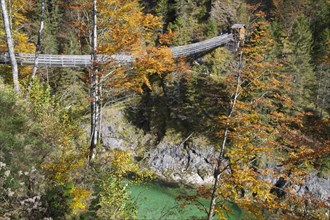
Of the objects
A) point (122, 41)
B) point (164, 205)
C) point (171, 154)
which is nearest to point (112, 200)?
point (122, 41)

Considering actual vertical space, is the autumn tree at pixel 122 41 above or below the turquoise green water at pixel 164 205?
above

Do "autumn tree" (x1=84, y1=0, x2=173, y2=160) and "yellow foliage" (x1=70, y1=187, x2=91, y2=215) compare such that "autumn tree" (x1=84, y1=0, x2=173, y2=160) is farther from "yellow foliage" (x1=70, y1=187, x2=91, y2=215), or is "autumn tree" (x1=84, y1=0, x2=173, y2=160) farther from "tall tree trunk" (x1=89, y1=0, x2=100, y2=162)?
"yellow foliage" (x1=70, y1=187, x2=91, y2=215)

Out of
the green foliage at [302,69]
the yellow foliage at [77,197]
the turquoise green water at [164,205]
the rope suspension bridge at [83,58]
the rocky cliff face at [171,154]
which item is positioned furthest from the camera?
the green foliage at [302,69]

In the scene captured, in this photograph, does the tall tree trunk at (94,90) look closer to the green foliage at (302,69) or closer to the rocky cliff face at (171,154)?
the rocky cliff face at (171,154)

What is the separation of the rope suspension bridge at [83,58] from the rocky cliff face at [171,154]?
25.7 ft

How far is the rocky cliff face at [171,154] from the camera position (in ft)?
76.2

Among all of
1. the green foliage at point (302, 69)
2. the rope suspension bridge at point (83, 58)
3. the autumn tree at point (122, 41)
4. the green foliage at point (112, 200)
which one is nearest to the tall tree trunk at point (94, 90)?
the autumn tree at point (122, 41)

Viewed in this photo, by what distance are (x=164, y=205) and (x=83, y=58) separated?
43.7ft

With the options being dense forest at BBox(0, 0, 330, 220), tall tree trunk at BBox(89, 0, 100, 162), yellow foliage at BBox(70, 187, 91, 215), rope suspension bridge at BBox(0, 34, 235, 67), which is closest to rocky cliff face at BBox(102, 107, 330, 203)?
dense forest at BBox(0, 0, 330, 220)

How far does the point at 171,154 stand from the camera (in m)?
26.1

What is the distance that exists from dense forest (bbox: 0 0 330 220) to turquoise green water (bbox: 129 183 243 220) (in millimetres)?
763

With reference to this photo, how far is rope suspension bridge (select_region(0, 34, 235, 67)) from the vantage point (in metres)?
9.97

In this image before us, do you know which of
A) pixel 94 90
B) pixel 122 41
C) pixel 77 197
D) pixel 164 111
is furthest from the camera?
pixel 164 111

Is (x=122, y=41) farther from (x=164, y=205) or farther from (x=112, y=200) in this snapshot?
(x=164, y=205)
